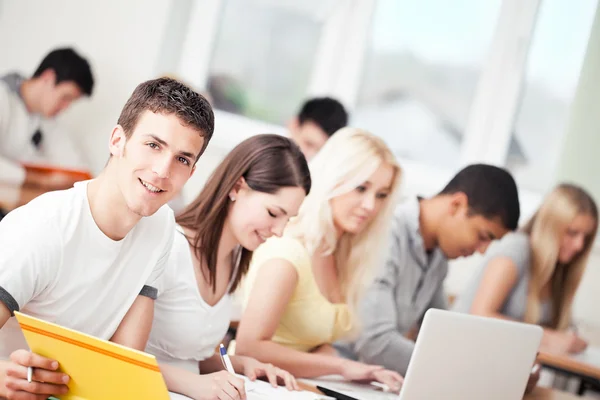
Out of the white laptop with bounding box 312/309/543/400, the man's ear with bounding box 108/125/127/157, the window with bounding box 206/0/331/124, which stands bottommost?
the white laptop with bounding box 312/309/543/400

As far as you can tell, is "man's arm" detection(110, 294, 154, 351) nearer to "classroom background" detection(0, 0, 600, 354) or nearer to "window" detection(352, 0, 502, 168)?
"classroom background" detection(0, 0, 600, 354)

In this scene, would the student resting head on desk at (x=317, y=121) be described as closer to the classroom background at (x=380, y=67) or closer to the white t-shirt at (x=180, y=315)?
the classroom background at (x=380, y=67)

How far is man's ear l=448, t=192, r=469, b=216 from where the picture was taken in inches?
117

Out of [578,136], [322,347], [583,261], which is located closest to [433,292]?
[322,347]

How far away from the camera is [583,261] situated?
13.0ft

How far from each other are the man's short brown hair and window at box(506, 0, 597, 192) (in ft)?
12.1

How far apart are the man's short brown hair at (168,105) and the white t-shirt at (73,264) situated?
0.52 ft

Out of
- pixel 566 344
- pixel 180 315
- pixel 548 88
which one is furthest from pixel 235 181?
pixel 548 88

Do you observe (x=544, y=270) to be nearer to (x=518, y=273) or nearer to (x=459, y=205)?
(x=518, y=273)

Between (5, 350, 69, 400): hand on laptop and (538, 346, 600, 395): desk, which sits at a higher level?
(538, 346, 600, 395): desk

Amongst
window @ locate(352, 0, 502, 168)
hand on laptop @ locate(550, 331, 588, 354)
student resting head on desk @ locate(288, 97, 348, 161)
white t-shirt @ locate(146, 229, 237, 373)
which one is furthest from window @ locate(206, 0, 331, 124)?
white t-shirt @ locate(146, 229, 237, 373)

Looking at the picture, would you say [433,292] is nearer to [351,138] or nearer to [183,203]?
[351,138]

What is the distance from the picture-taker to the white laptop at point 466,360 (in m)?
1.78

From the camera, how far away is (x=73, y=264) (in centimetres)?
157
